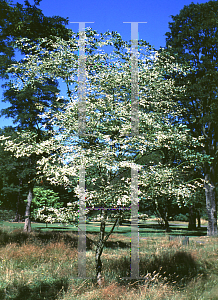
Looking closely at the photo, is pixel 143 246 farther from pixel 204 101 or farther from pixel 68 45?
pixel 204 101

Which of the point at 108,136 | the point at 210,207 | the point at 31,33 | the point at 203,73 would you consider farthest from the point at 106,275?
the point at 203,73

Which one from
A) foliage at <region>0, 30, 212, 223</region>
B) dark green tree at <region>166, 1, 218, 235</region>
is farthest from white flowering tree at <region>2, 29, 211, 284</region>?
A: dark green tree at <region>166, 1, 218, 235</region>

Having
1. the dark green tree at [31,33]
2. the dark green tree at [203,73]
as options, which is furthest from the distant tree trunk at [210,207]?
the dark green tree at [31,33]

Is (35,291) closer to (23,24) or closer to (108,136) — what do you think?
(108,136)

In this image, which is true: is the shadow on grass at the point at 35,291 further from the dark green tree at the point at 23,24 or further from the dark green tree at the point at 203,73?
the dark green tree at the point at 203,73

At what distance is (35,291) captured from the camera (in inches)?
250

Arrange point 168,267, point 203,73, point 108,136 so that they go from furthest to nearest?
point 203,73 → point 168,267 → point 108,136

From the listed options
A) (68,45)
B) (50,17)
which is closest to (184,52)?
(50,17)

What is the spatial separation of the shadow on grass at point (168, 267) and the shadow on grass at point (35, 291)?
6.19 feet

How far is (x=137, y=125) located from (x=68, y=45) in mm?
3191

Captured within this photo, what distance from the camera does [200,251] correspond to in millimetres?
11773

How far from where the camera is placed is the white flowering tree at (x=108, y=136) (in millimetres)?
6270

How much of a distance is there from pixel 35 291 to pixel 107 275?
2265 millimetres

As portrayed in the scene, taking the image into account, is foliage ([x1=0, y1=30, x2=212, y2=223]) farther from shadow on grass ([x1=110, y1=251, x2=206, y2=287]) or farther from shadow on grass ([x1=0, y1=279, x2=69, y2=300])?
shadow on grass ([x1=110, y1=251, x2=206, y2=287])
